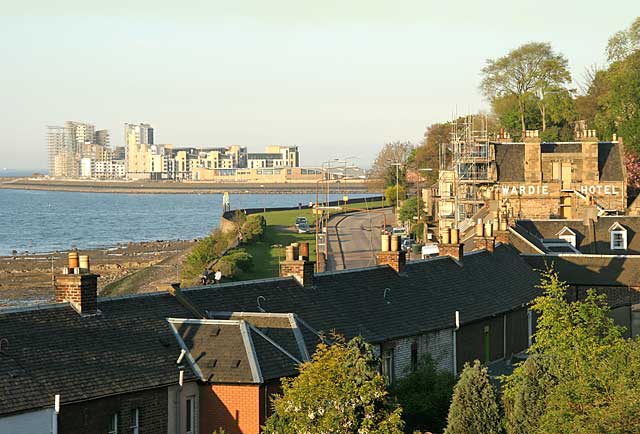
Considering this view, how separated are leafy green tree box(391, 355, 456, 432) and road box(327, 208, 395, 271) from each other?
137 ft

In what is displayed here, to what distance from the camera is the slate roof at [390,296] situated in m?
33.0

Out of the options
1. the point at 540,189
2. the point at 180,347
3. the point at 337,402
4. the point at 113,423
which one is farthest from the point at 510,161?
the point at 337,402

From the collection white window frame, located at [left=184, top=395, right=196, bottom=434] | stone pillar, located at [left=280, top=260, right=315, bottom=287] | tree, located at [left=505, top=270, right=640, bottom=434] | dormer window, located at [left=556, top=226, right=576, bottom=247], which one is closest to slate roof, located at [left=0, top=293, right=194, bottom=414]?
white window frame, located at [left=184, top=395, right=196, bottom=434]

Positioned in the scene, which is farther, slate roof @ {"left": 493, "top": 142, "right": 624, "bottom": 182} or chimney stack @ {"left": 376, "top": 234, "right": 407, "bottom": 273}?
slate roof @ {"left": 493, "top": 142, "right": 624, "bottom": 182}

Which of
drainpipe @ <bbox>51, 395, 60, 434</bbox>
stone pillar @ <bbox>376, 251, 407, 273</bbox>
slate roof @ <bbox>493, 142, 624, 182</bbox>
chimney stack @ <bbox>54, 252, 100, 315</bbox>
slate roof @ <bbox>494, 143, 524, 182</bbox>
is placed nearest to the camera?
drainpipe @ <bbox>51, 395, 60, 434</bbox>

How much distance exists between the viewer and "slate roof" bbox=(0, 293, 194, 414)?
980 inches

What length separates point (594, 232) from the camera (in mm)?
67375

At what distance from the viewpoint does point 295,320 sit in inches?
1206

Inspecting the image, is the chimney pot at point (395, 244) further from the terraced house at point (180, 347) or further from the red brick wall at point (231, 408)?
the red brick wall at point (231, 408)

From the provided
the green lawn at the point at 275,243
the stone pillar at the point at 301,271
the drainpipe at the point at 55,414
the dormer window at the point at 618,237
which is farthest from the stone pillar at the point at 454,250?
the green lawn at the point at 275,243

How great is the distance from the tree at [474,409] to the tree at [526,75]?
275ft

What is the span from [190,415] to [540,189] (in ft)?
206

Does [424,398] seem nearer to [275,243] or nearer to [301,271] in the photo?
[301,271]

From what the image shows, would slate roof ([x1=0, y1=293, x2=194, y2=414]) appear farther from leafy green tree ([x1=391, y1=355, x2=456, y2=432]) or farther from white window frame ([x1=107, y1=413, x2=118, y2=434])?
leafy green tree ([x1=391, y1=355, x2=456, y2=432])
